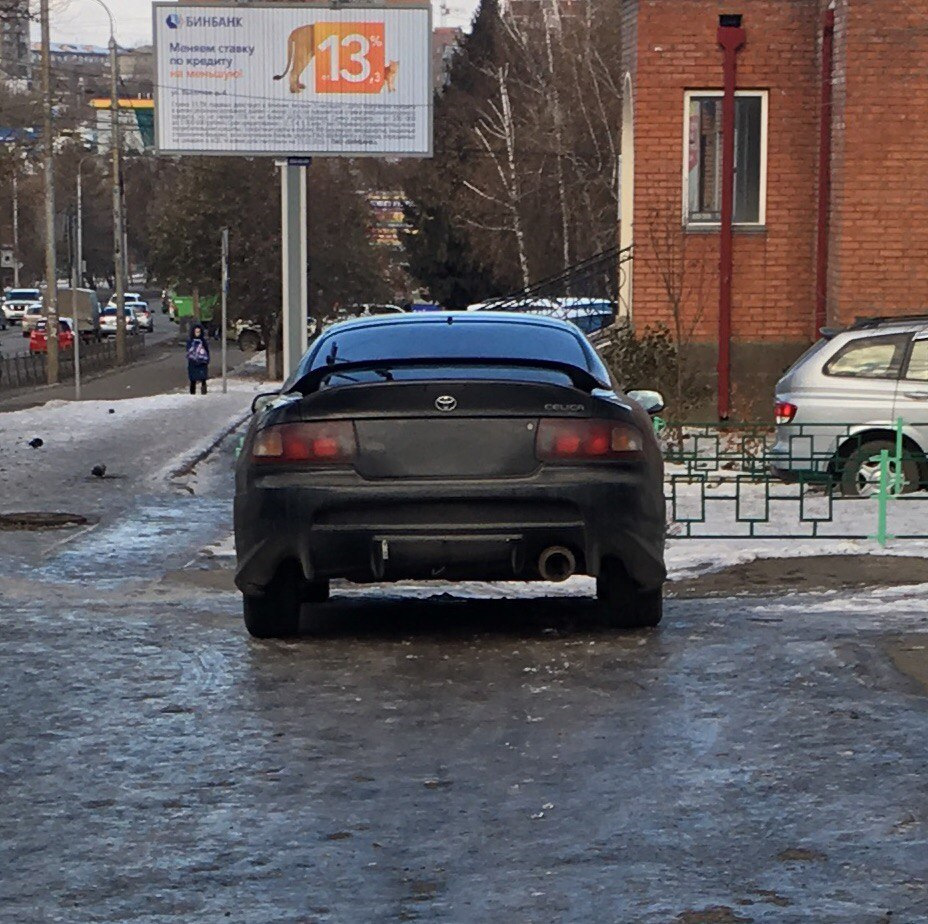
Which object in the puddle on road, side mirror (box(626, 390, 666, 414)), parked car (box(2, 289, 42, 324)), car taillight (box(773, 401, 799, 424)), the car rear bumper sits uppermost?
side mirror (box(626, 390, 666, 414))

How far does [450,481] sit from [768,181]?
1500 cm

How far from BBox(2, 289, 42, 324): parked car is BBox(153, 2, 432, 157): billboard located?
67.1 m

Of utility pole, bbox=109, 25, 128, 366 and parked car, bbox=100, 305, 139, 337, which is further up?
utility pole, bbox=109, 25, 128, 366

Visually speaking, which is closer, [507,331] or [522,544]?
[522,544]

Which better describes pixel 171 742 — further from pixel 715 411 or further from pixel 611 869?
pixel 715 411

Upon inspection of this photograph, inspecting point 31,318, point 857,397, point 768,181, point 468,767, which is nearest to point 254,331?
point 31,318

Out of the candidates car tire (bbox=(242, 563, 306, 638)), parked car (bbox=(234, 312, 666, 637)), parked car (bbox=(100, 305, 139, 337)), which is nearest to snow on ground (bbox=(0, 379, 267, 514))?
car tire (bbox=(242, 563, 306, 638))

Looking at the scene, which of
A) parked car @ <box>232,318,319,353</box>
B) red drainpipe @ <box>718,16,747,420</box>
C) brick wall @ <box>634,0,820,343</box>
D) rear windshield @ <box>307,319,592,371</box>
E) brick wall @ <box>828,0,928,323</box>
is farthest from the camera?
parked car @ <box>232,318,319,353</box>

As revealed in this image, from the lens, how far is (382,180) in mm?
82938

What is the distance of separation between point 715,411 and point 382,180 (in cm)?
6257

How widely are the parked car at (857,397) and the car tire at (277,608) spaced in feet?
23.5

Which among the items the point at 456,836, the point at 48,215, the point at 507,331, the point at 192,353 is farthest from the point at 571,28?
the point at 456,836

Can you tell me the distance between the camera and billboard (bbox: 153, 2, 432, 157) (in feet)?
101

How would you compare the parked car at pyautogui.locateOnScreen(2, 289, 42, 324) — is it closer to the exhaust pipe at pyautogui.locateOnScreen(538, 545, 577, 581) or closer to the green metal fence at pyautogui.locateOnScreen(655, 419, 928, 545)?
the green metal fence at pyautogui.locateOnScreen(655, 419, 928, 545)
